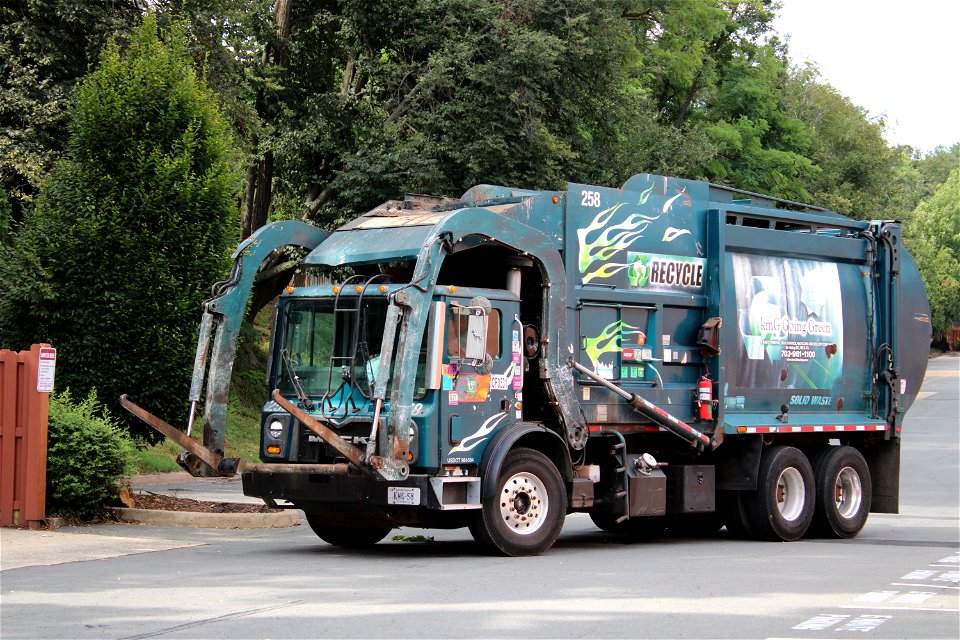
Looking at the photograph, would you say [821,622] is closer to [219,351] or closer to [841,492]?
[219,351]

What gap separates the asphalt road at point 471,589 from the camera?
798 centimetres

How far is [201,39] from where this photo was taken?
79.8 feet

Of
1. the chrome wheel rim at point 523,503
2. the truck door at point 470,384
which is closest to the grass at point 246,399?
the truck door at point 470,384

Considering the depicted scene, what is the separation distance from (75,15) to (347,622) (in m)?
16.7

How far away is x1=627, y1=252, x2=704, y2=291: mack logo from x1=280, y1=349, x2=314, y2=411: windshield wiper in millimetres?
3790

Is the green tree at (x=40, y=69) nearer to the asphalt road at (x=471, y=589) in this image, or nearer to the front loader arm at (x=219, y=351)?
the asphalt road at (x=471, y=589)

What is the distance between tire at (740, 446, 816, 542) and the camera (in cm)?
1427

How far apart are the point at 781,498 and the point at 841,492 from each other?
4.19ft

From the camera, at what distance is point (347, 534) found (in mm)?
13062

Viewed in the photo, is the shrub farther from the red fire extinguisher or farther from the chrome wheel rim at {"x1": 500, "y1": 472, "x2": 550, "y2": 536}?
the red fire extinguisher

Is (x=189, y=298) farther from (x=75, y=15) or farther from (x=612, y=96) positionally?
(x=612, y=96)

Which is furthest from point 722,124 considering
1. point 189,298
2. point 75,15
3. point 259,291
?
point 189,298

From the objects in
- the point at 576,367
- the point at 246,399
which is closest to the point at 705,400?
the point at 576,367

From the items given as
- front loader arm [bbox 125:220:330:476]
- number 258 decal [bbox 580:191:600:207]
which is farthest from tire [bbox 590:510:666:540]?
front loader arm [bbox 125:220:330:476]
